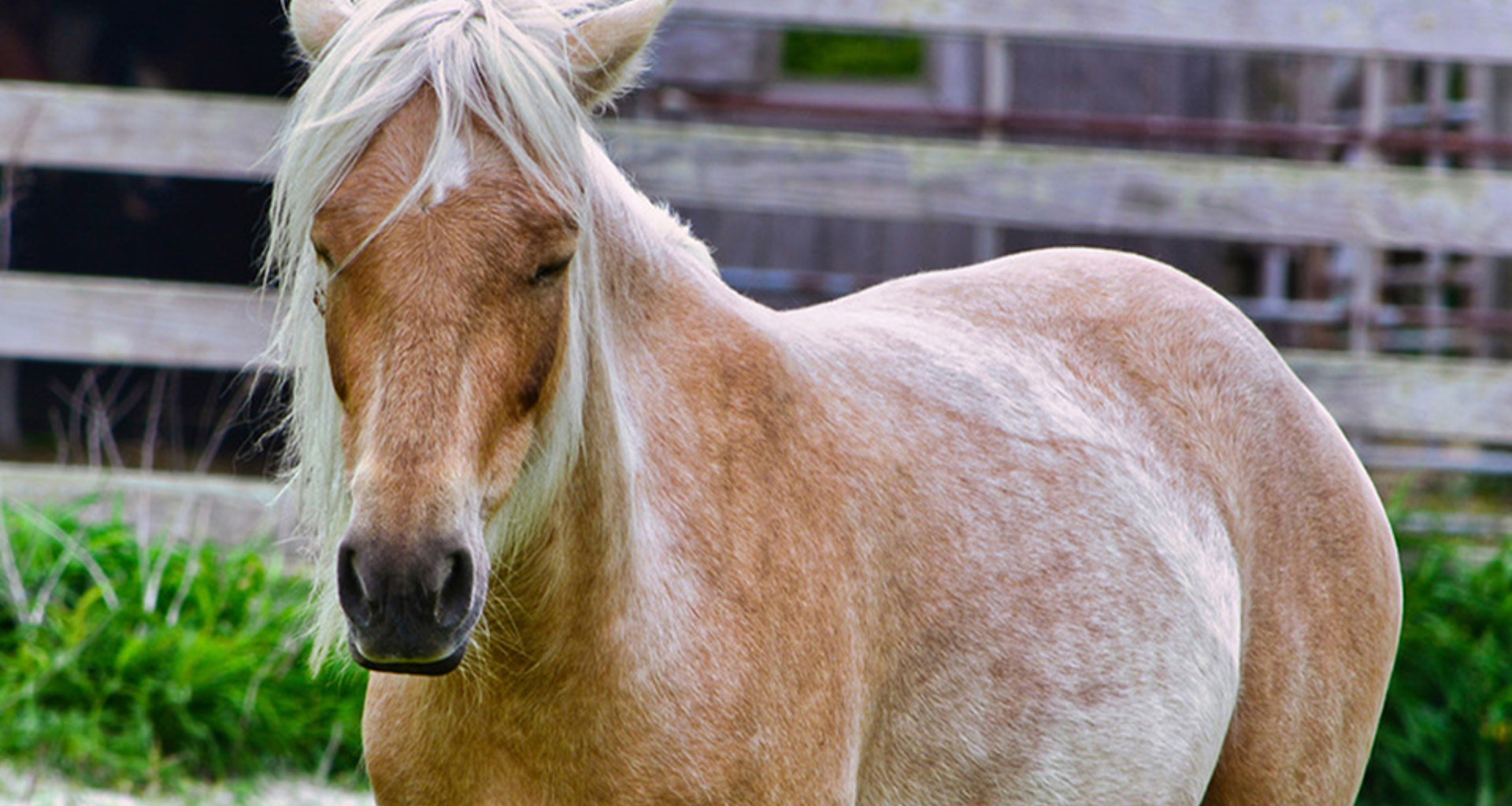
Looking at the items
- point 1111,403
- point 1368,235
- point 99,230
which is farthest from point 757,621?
point 99,230

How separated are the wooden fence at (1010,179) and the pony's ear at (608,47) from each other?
322 cm

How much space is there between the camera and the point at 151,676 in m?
4.15

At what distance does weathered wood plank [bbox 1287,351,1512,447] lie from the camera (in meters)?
5.16

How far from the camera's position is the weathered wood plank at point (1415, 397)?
16.9 feet

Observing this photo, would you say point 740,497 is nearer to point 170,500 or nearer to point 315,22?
point 315,22

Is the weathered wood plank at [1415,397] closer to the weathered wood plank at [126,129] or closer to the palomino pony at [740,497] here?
the palomino pony at [740,497]

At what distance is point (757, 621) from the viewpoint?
6.81 feet

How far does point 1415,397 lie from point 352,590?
14.5 feet

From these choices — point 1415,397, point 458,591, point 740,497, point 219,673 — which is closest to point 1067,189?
point 1415,397

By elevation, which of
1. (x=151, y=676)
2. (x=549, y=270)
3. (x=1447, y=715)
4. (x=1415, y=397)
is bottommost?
(x=1447, y=715)

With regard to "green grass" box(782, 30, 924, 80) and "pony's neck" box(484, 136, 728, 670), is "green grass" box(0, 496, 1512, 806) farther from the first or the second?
"green grass" box(782, 30, 924, 80)

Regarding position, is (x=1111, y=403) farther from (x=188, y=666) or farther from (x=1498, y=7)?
(x=1498, y=7)

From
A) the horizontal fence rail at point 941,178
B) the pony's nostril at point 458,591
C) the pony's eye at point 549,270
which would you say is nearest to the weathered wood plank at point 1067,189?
the horizontal fence rail at point 941,178

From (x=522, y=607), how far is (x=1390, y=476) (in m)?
5.14
